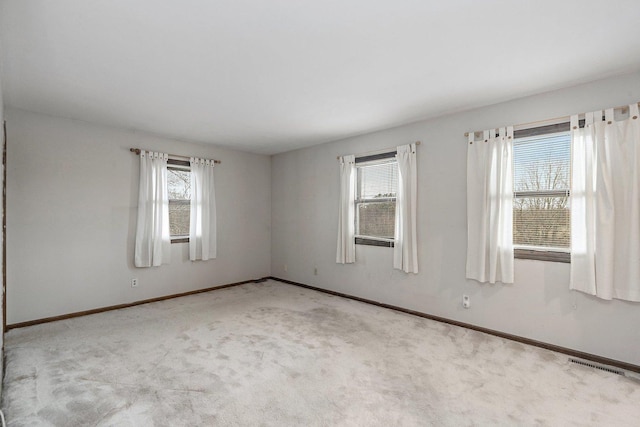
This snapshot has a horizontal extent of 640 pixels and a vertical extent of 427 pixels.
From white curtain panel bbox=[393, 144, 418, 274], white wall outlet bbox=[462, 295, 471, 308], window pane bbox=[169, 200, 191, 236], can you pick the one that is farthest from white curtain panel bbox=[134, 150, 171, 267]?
white wall outlet bbox=[462, 295, 471, 308]

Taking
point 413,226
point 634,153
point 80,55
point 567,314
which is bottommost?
point 567,314

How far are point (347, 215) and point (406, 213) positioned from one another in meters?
0.98

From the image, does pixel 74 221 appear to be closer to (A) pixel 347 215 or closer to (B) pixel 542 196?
(A) pixel 347 215

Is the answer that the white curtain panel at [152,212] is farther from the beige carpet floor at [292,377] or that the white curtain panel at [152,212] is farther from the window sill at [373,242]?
the window sill at [373,242]

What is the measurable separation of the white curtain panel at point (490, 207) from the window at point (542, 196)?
Answer: 99 mm

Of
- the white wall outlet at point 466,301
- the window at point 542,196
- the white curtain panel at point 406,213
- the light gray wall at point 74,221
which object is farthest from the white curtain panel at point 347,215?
the light gray wall at point 74,221

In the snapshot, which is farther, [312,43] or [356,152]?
[356,152]

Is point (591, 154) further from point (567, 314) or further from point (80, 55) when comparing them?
point (80, 55)

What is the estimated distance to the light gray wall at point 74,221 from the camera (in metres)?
3.46

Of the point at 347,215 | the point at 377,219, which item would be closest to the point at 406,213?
the point at 377,219

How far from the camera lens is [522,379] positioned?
7.82 feet

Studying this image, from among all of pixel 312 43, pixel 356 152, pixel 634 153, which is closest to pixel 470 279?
pixel 634 153

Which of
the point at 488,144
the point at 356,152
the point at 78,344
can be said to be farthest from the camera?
the point at 356,152

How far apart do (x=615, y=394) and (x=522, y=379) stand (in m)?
0.57
